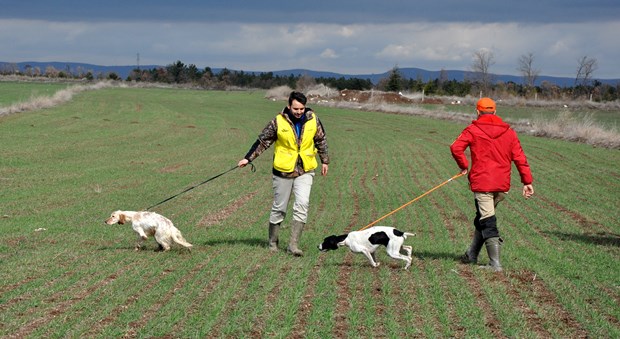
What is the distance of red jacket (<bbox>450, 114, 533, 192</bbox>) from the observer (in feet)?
32.3

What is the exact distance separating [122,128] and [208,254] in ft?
105

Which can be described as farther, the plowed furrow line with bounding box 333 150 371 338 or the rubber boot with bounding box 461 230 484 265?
the rubber boot with bounding box 461 230 484 265

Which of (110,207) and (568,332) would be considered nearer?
(568,332)

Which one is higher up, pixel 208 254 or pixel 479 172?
pixel 479 172

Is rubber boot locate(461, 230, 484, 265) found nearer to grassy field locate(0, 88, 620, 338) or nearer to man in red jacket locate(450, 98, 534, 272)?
grassy field locate(0, 88, 620, 338)

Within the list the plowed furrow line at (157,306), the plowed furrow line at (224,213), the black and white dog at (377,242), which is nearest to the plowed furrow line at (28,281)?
the plowed furrow line at (157,306)

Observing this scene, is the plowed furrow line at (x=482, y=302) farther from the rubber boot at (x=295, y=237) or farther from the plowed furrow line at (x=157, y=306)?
the plowed furrow line at (x=157, y=306)

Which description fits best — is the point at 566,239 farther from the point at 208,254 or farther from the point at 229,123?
the point at 229,123

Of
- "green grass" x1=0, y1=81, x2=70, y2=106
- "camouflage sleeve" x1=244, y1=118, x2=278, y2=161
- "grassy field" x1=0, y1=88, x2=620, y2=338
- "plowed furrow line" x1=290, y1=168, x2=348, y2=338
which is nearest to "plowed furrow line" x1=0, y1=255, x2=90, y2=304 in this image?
"grassy field" x1=0, y1=88, x2=620, y2=338

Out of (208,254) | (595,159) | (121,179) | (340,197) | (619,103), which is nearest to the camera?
(208,254)

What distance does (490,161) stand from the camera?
32.3 feet

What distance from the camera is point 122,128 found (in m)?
41.3

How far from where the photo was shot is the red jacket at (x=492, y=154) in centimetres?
984

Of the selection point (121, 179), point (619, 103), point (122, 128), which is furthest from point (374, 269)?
point (619, 103)
